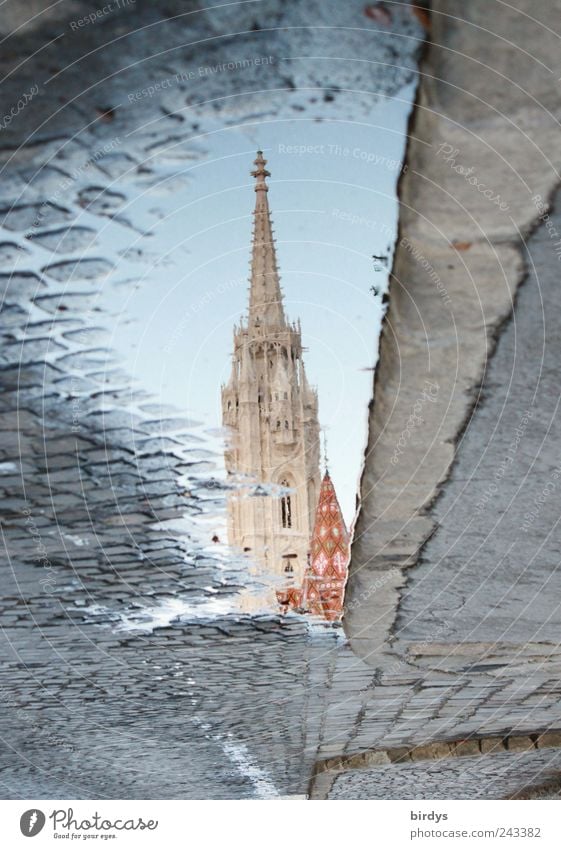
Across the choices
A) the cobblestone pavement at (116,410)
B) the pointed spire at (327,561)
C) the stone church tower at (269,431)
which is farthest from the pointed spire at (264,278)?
the pointed spire at (327,561)

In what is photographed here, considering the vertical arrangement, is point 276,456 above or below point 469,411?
above

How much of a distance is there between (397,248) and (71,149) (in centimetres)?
36

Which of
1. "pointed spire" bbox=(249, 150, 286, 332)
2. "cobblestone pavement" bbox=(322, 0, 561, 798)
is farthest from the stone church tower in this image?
"cobblestone pavement" bbox=(322, 0, 561, 798)

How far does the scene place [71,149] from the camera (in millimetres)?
1169

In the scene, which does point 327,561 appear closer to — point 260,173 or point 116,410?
point 116,410

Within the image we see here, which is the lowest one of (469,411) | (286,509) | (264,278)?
(469,411)

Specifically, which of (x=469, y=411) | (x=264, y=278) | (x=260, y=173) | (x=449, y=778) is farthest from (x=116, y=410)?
(x=449, y=778)

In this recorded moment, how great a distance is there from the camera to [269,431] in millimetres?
1756

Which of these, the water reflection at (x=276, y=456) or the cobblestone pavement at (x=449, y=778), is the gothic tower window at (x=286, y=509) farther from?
the cobblestone pavement at (x=449, y=778)

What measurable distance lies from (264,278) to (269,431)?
0.31m

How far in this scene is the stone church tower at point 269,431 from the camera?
1.56 metres

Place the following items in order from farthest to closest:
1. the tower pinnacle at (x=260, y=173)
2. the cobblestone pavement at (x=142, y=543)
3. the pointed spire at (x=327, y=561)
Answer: the pointed spire at (x=327, y=561), the tower pinnacle at (x=260, y=173), the cobblestone pavement at (x=142, y=543)

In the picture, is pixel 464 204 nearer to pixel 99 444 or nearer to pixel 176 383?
pixel 176 383

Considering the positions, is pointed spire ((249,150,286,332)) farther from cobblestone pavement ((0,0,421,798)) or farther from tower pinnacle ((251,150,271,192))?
cobblestone pavement ((0,0,421,798))
